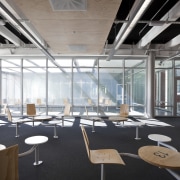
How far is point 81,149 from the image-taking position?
3.85 m

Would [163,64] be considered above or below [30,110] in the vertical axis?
above

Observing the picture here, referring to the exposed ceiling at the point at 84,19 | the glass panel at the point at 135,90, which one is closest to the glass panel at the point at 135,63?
the glass panel at the point at 135,90

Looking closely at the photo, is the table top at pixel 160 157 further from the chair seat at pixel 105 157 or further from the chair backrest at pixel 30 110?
the chair backrest at pixel 30 110

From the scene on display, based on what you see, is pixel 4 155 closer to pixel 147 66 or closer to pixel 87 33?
pixel 87 33

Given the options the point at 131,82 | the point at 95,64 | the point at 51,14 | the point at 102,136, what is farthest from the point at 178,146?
the point at 95,64

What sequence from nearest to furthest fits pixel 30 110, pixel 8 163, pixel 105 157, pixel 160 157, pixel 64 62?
1. pixel 8 163
2. pixel 160 157
3. pixel 105 157
4. pixel 30 110
5. pixel 64 62

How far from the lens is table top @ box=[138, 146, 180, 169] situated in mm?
1873

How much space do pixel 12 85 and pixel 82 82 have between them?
4.72m

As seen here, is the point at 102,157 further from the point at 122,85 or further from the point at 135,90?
the point at 135,90

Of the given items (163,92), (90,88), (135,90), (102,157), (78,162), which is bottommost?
(78,162)

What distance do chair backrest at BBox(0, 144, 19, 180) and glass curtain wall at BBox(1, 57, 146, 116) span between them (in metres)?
6.95

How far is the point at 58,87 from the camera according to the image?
9078 mm

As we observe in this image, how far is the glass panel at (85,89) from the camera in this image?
8.77 metres

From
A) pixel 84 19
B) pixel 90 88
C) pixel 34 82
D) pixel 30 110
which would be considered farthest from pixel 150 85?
pixel 34 82
